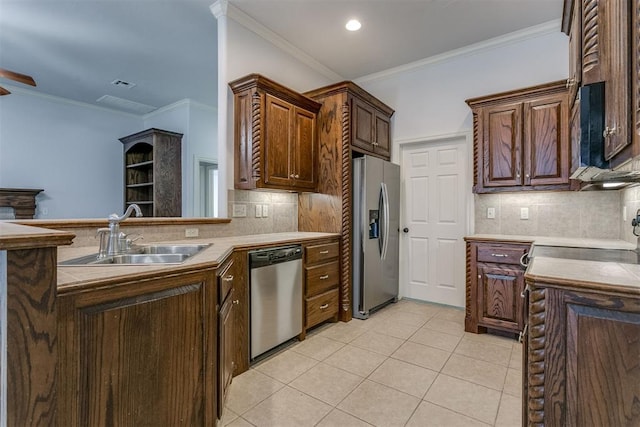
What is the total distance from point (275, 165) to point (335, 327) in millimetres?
1678

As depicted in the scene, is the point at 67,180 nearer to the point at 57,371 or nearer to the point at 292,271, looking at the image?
the point at 292,271

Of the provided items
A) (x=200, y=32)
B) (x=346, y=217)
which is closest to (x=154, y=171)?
(x=200, y=32)

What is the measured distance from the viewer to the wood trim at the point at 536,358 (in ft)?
3.69

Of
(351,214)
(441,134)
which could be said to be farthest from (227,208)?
(441,134)

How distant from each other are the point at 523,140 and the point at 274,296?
2654mm

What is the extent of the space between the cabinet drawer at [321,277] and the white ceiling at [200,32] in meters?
2.40

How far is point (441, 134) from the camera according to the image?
3.72 meters

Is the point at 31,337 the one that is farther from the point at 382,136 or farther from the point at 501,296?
the point at 382,136

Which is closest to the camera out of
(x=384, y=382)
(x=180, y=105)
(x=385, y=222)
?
(x=384, y=382)

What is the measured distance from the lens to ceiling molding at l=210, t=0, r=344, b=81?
112 inches

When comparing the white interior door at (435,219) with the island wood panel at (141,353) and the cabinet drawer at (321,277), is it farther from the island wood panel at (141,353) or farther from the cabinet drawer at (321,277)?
the island wood panel at (141,353)

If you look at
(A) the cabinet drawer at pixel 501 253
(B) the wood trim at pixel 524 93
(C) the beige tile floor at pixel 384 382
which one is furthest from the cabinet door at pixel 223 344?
(B) the wood trim at pixel 524 93

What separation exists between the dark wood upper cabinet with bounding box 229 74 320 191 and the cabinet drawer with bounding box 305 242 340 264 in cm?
63

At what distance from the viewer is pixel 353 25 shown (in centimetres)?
315
